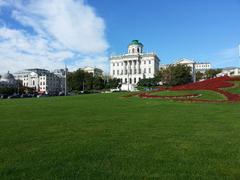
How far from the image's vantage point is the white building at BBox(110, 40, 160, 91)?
410ft

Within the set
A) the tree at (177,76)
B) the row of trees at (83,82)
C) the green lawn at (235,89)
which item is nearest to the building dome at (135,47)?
the row of trees at (83,82)

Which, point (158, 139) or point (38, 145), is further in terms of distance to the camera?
point (158, 139)

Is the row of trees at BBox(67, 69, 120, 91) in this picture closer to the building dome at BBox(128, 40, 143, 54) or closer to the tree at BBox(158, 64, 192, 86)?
the tree at BBox(158, 64, 192, 86)

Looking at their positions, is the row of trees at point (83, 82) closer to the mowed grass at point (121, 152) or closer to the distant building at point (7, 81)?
the distant building at point (7, 81)

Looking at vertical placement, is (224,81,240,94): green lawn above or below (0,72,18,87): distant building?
below

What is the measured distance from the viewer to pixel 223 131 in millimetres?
9398

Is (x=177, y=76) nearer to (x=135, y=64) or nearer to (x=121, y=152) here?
(x=135, y=64)

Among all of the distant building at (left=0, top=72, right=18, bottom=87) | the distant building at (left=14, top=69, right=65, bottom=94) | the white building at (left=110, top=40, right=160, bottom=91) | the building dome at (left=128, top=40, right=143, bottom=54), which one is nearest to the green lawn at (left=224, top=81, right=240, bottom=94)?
the white building at (left=110, top=40, right=160, bottom=91)

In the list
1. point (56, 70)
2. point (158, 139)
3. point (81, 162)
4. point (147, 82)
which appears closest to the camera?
point (81, 162)

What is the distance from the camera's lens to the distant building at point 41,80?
153 metres

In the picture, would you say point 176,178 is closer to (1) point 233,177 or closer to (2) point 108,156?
(1) point 233,177

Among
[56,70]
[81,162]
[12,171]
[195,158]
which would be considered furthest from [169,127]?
[56,70]

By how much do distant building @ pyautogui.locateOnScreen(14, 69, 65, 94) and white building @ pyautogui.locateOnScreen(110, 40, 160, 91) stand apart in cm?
3333

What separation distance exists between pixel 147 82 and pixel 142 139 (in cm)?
8355
